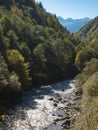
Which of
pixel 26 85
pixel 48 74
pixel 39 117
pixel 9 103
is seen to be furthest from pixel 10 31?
pixel 39 117

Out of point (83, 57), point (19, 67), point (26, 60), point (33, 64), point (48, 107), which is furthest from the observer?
point (83, 57)

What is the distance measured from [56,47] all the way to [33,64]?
3627cm

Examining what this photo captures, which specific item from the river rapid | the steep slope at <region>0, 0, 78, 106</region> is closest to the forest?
the steep slope at <region>0, 0, 78, 106</region>

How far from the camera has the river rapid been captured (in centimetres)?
5375

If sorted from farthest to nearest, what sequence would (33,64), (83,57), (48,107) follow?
(83,57)
(33,64)
(48,107)

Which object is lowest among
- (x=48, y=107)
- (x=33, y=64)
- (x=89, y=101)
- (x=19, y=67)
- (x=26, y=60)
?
(x=89, y=101)

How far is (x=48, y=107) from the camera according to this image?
70.2 metres

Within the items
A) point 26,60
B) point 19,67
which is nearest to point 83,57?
point 26,60

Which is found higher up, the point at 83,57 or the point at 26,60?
the point at 83,57

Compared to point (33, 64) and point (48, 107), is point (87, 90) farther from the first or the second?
point (33, 64)

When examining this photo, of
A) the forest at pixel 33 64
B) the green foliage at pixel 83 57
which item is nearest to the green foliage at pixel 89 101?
the forest at pixel 33 64

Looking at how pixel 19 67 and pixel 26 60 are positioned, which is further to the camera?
pixel 26 60

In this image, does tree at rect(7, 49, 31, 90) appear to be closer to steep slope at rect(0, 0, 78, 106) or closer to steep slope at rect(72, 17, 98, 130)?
steep slope at rect(0, 0, 78, 106)

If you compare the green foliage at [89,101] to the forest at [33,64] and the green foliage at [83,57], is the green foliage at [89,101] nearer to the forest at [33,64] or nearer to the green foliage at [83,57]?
the forest at [33,64]
